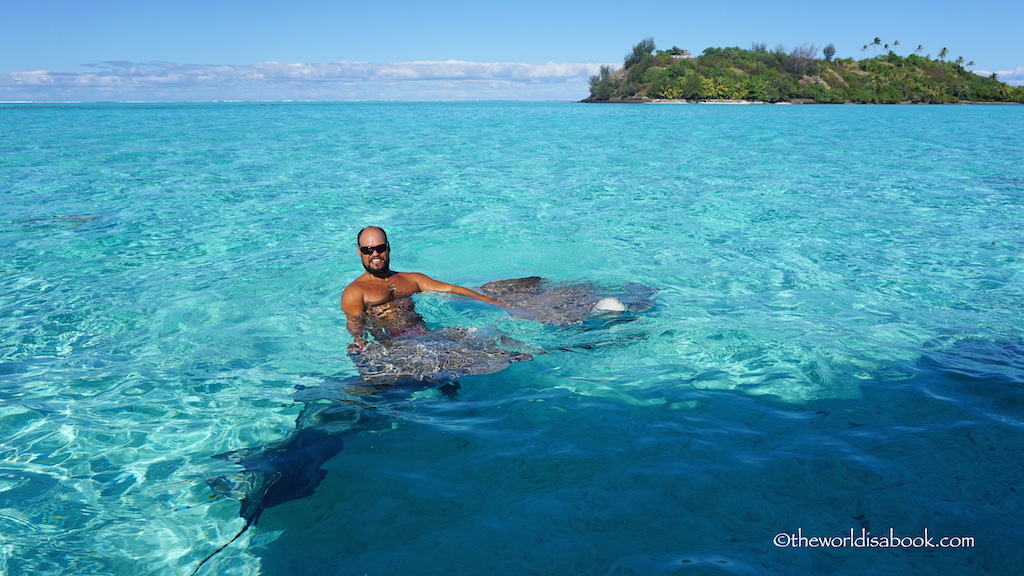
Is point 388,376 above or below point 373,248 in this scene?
below

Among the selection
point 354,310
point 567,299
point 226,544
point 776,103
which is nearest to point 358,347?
point 354,310

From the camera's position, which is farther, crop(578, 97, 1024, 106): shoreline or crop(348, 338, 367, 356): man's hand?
crop(578, 97, 1024, 106): shoreline

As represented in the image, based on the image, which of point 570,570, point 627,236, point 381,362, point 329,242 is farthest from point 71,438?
point 627,236

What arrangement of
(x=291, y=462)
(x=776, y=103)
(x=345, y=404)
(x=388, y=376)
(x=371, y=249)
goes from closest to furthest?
(x=291, y=462), (x=345, y=404), (x=388, y=376), (x=371, y=249), (x=776, y=103)

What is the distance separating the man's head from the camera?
533 cm

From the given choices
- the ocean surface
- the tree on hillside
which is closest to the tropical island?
the tree on hillside

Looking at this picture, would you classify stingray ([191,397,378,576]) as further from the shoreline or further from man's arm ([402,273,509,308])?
the shoreline

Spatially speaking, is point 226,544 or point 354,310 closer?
point 226,544

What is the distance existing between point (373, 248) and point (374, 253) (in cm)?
5

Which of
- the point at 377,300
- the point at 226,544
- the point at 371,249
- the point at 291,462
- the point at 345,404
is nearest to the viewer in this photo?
the point at 226,544

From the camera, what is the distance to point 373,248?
5344 mm

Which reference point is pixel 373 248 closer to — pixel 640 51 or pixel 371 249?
pixel 371 249

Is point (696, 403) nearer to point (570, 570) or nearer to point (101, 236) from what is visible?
point (570, 570)

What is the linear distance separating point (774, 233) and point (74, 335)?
10.2 m
